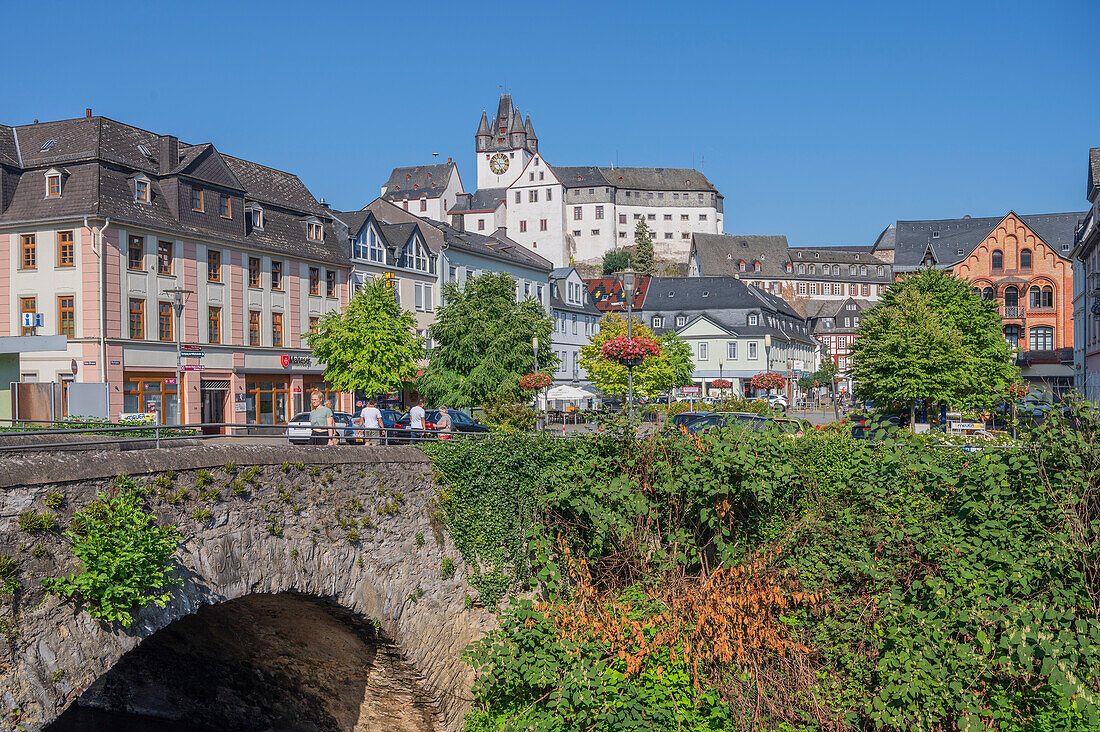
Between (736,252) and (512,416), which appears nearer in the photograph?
(512,416)

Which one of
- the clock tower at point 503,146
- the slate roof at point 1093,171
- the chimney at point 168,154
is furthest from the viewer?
the clock tower at point 503,146

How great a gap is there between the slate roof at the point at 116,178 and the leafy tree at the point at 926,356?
891 inches

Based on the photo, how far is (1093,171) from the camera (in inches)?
1907

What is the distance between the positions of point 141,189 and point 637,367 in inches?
694

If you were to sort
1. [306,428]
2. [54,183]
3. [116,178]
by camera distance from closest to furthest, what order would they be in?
[306,428] < [54,183] < [116,178]

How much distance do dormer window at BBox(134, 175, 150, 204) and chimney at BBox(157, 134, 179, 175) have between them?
1347 mm

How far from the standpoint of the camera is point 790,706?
13.4m

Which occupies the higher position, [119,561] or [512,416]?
[512,416]

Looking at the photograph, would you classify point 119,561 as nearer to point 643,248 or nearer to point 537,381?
point 537,381

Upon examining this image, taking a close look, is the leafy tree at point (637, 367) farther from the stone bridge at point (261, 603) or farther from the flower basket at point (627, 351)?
the stone bridge at point (261, 603)

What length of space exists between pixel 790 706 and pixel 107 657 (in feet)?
29.9

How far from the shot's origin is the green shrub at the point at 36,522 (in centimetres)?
827

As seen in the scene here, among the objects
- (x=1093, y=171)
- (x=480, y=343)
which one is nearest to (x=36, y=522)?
(x=480, y=343)

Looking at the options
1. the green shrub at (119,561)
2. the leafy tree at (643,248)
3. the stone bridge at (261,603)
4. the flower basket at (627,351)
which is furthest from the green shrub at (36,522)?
the leafy tree at (643,248)
